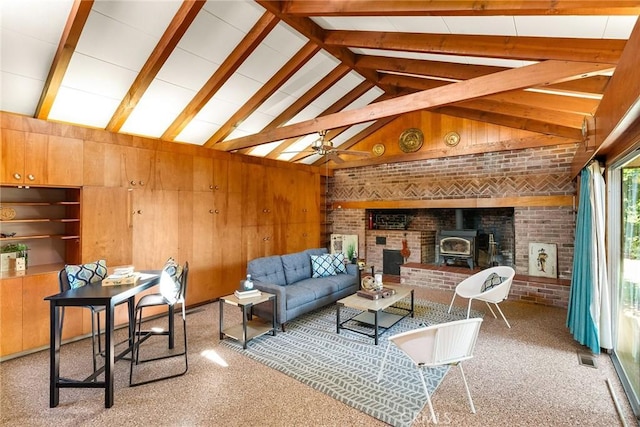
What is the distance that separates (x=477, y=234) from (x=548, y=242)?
126cm

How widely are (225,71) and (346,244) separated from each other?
16.4 feet

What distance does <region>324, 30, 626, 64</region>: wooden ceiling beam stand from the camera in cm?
236

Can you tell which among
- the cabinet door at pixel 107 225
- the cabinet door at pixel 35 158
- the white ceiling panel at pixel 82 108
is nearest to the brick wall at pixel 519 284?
the cabinet door at pixel 107 225

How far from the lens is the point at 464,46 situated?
2.99 meters

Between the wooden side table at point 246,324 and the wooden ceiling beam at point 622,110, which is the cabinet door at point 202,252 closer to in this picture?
the wooden side table at point 246,324

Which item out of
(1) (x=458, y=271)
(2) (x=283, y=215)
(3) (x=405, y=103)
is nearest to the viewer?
(3) (x=405, y=103)

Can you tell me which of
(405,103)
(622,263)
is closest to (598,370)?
(622,263)

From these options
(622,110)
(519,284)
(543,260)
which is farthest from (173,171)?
(543,260)

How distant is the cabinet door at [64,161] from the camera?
3.58 m

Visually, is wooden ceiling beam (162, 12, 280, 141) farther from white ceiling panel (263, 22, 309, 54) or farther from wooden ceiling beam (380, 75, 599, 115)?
wooden ceiling beam (380, 75, 599, 115)

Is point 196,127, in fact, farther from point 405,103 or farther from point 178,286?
point 405,103

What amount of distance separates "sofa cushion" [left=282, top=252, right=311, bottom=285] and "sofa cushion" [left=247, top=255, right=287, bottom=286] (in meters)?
0.08

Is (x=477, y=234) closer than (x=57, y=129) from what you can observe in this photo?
No

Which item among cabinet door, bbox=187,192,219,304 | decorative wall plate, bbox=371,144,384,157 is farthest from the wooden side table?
decorative wall plate, bbox=371,144,384,157
